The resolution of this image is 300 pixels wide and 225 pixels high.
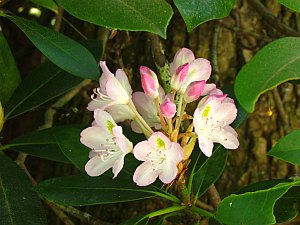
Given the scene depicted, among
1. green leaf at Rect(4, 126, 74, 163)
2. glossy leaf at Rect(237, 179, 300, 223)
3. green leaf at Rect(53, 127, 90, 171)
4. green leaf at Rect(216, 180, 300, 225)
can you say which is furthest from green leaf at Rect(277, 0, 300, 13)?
green leaf at Rect(4, 126, 74, 163)

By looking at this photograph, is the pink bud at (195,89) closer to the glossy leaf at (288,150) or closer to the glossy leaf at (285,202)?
the glossy leaf at (288,150)

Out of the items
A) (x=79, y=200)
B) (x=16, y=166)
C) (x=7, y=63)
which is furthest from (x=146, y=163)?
(x=7, y=63)

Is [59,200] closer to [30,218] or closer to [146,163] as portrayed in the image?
[30,218]

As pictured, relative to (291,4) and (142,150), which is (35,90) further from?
(291,4)

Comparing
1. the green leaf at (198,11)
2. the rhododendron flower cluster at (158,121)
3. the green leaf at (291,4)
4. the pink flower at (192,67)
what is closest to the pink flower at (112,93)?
the rhododendron flower cluster at (158,121)

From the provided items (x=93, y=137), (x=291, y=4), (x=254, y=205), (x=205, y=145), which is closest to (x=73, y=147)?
(x=93, y=137)
